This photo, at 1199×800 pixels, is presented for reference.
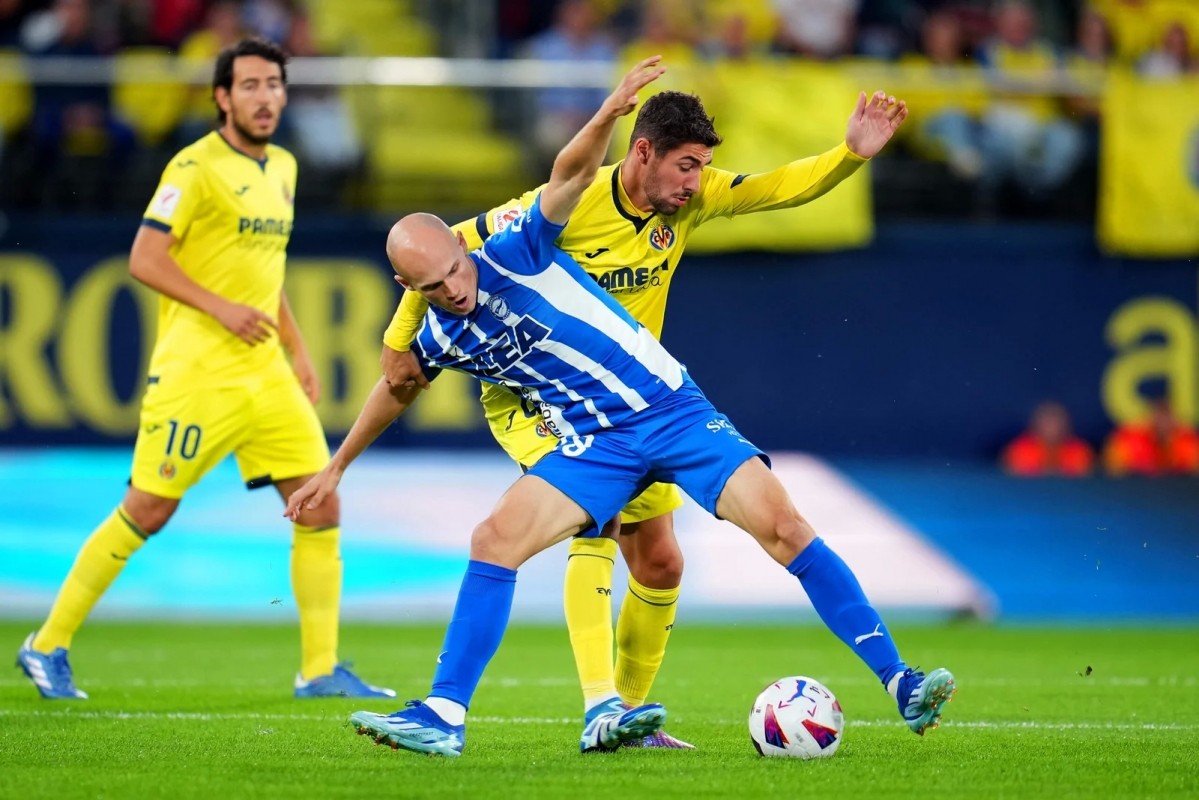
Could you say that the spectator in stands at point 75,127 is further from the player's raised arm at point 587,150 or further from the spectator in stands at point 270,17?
the player's raised arm at point 587,150

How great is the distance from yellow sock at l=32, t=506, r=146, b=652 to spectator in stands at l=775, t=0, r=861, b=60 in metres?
8.63

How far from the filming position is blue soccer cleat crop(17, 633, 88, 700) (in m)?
6.91

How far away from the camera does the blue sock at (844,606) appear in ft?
17.0

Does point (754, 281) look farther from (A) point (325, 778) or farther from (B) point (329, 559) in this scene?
(A) point (325, 778)

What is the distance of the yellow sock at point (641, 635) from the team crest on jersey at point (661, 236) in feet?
3.76

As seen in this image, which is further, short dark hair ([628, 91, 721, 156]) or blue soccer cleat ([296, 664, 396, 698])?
blue soccer cleat ([296, 664, 396, 698])

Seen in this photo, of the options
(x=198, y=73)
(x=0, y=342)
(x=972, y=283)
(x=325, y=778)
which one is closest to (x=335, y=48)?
(x=198, y=73)

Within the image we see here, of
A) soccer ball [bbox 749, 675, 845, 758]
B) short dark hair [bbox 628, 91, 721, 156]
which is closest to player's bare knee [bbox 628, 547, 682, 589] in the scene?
soccer ball [bbox 749, 675, 845, 758]

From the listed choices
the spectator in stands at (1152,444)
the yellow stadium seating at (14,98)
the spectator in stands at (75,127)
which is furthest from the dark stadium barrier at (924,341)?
the yellow stadium seating at (14,98)

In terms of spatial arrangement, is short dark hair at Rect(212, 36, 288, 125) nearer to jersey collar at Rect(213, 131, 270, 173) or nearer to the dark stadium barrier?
jersey collar at Rect(213, 131, 270, 173)

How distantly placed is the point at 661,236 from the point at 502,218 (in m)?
0.56

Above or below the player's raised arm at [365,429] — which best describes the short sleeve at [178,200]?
above

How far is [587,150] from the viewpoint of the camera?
16.7 ft

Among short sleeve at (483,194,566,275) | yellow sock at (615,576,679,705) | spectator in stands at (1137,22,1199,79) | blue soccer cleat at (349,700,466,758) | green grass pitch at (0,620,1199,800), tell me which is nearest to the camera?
green grass pitch at (0,620,1199,800)
